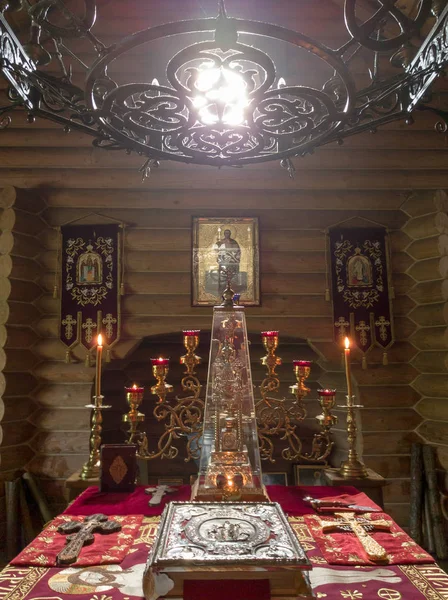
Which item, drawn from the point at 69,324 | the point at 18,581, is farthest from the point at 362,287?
the point at 18,581

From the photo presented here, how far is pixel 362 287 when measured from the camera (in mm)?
4977

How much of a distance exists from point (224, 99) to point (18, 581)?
1.98 m

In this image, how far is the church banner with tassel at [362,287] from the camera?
489cm

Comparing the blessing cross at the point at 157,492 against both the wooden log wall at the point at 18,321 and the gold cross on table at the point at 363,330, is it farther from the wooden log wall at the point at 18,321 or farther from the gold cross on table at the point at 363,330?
the gold cross on table at the point at 363,330

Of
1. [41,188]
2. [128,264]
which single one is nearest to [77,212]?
[41,188]

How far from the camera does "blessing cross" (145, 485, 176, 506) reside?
2148 millimetres

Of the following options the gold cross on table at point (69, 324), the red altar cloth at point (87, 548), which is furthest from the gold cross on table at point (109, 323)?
the red altar cloth at point (87, 548)

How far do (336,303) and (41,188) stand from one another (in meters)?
3.68

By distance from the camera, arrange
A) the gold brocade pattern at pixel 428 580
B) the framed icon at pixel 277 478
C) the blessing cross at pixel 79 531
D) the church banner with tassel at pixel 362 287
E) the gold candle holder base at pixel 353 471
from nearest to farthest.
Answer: the gold brocade pattern at pixel 428 580 → the blessing cross at pixel 79 531 → the gold candle holder base at pixel 353 471 → the church banner with tassel at pixel 362 287 → the framed icon at pixel 277 478

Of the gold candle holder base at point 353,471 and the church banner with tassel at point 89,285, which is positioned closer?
the gold candle holder base at point 353,471

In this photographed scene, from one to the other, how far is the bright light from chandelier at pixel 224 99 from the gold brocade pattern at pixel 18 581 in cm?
183

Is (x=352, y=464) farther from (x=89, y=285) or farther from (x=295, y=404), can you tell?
(x=89, y=285)

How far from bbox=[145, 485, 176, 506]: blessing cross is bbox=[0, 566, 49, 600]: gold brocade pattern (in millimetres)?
730

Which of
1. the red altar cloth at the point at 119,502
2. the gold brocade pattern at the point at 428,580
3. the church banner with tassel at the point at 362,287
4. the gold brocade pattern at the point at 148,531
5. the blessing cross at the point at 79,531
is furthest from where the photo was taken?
the church banner with tassel at the point at 362,287
